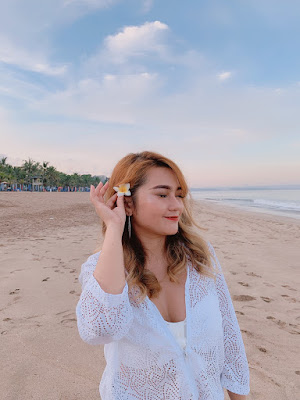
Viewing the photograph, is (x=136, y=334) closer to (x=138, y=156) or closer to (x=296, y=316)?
(x=138, y=156)

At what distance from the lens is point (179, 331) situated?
147cm

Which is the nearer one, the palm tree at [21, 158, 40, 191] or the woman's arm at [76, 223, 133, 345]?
the woman's arm at [76, 223, 133, 345]

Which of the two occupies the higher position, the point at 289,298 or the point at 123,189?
the point at 123,189

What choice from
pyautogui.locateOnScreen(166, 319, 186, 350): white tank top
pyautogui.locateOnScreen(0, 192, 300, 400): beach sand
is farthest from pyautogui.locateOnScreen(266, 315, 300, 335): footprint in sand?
pyautogui.locateOnScreen(166, 319, 186, 350): white tank top

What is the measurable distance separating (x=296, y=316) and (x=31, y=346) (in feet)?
11.2

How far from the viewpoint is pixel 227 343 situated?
1.74 m

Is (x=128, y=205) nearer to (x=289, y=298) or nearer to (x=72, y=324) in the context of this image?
(x=72, y=324)

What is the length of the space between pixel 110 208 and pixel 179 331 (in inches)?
28.6

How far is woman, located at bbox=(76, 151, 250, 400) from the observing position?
1312mm

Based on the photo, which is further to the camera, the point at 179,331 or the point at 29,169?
the point at 29,169

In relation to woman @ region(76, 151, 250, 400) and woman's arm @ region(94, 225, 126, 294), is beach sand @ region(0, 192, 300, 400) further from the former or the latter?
woman's arm @ region(94, 225, 126, 294)

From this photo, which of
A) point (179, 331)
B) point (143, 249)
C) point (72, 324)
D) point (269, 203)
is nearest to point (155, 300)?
point (179, 331)

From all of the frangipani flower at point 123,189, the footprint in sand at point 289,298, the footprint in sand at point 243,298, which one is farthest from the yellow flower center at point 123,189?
the footprint in sand at point 289,298

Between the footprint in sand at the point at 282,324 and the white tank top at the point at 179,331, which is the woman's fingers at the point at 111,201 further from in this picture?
the footprint in sand at the point at 282,324
